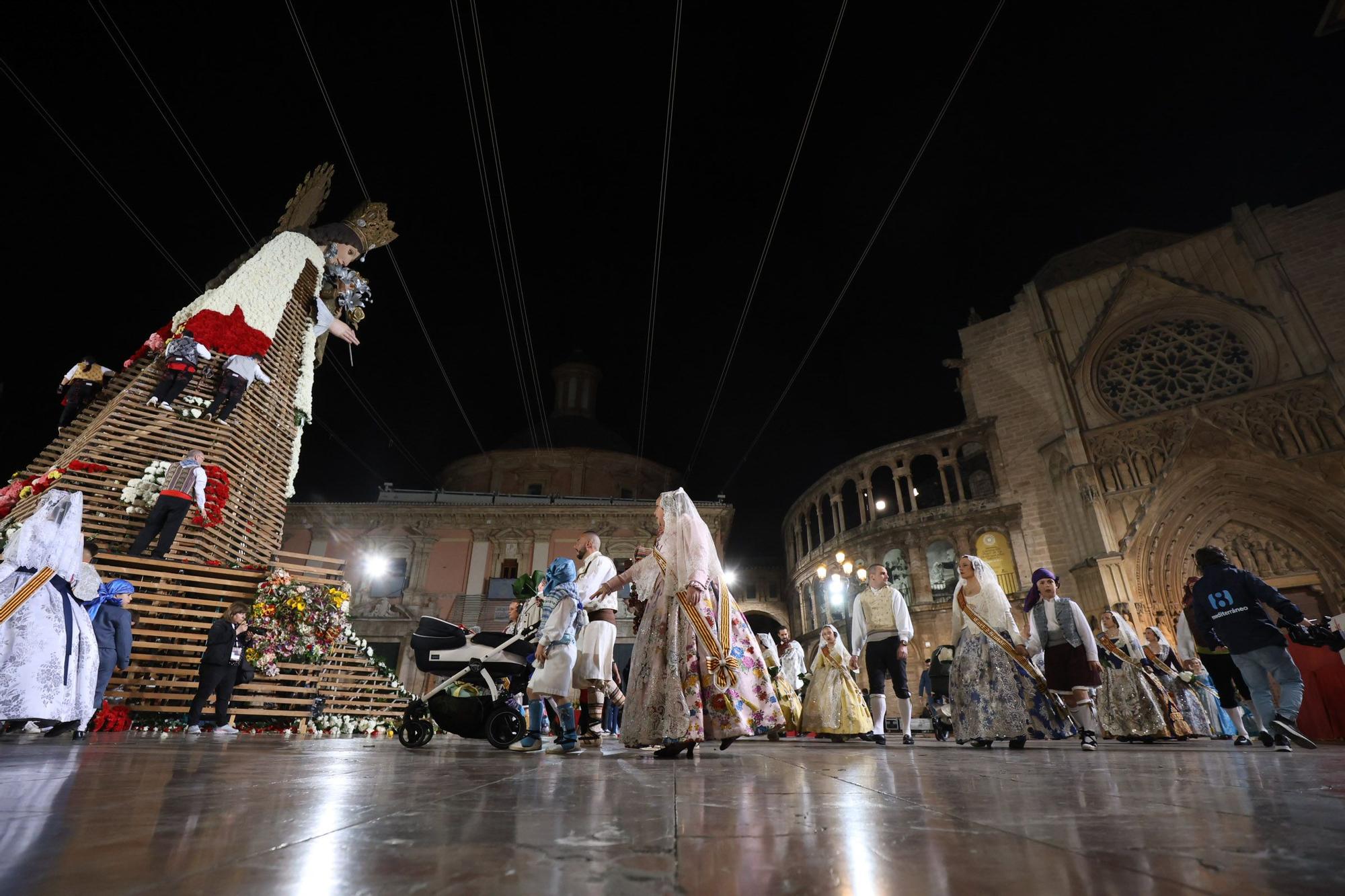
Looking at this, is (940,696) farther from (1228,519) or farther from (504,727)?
(1228,519)

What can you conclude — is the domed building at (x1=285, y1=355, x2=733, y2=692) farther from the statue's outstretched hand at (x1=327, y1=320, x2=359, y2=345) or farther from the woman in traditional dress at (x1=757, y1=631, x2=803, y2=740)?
the woman in traditional dress at (x1=757, y1=631, x2=803, y2=740)

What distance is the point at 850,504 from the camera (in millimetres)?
31375

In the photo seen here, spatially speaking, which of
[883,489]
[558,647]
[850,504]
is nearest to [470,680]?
[558,647]

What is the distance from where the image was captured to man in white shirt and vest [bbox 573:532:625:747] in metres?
5.23

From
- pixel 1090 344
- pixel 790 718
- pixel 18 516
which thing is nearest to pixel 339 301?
pixel 18 516

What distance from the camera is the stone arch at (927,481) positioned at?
28.3m

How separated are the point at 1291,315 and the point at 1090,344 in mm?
5169

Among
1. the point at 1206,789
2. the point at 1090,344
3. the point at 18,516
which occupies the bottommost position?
the point at 1206,789

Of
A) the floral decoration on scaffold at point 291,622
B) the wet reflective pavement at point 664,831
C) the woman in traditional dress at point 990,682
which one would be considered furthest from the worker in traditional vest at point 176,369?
the woman in traditional dress at point 990,682

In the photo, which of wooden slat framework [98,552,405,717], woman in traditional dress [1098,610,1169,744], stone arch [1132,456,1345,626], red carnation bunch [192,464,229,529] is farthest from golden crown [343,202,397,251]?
stone arch [1132,456,1345,626]

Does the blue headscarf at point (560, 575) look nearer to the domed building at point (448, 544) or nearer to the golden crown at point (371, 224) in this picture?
the golden crown at point (371, 224)

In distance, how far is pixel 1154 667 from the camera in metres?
8.60

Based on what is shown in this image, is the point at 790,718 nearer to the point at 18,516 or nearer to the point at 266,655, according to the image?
the point at 266,655

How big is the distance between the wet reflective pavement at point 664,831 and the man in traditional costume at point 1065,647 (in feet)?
10.1
